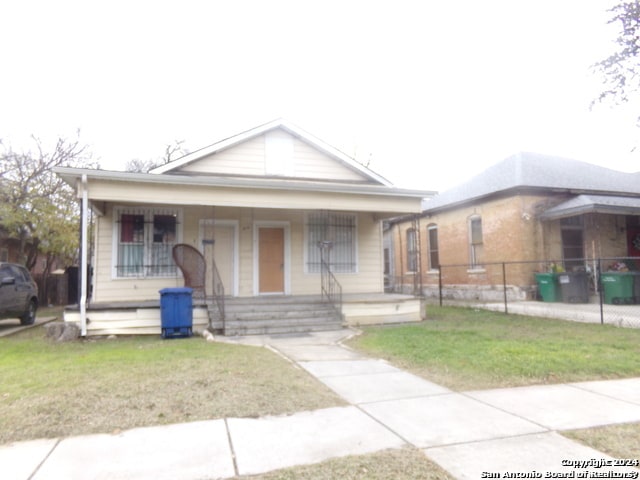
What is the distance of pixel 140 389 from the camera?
4750 millimetres

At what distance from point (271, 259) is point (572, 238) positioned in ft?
38.2

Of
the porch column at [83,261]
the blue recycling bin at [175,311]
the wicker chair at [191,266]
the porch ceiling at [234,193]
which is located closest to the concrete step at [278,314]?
the blue recycling bin at [175,311]

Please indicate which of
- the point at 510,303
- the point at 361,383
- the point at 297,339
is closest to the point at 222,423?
the point at 361,383

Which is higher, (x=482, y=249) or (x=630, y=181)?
(x=630, y=181)

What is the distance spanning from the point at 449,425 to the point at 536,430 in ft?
2.37

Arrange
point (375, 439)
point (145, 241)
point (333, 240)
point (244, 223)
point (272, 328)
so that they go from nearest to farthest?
1. point (375, 439)
2. point (272, 328)
3. point (145, 241)
4. point (244, 223)
5. point (333, 240)

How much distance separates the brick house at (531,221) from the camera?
48.9 ft

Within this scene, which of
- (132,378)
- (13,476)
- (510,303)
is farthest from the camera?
(510,303)

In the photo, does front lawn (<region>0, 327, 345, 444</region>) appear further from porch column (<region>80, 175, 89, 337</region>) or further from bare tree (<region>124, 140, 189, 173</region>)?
bare tree (<region>124, 140, 189, 173</region>)

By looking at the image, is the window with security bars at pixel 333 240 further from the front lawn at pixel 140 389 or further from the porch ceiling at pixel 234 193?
the front lawn at pixel 140 389

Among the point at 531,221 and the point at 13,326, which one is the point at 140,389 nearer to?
the point at 13,326

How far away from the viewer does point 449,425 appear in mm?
3803

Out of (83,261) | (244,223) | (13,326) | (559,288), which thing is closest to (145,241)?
(83,261)

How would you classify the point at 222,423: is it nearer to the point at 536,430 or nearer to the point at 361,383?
the point at 361,383
